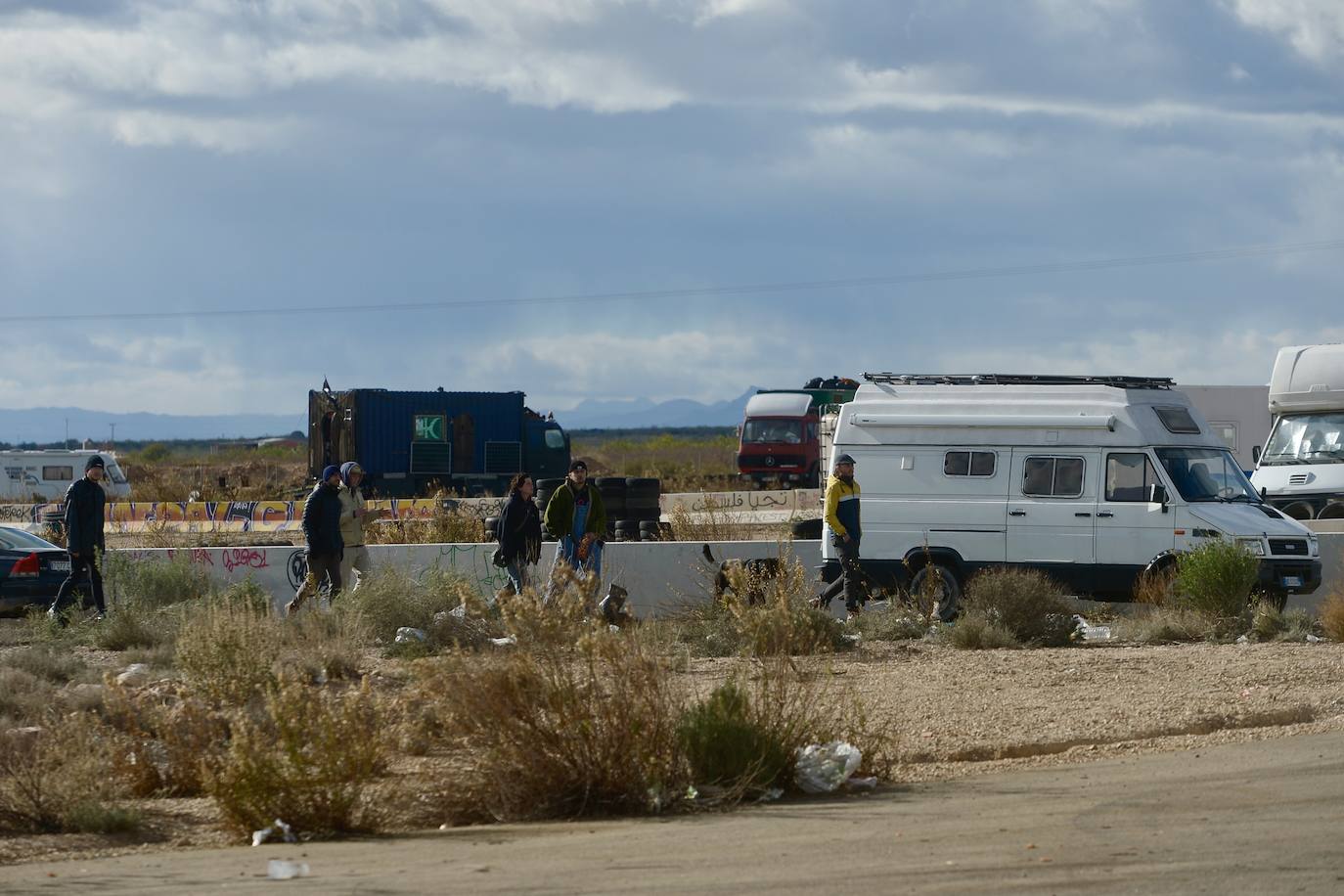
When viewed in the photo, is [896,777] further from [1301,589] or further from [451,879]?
[1301,589]

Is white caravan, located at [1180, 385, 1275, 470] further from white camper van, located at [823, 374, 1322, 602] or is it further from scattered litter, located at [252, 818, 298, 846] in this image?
scattered litter, located at [252, 818, 298, 846]

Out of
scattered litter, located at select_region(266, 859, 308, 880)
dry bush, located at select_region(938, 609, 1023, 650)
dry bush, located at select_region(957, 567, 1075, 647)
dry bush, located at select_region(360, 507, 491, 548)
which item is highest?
dry bush, located at select_region(360, 507, 491, 548)

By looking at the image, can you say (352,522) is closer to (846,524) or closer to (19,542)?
(846,524)

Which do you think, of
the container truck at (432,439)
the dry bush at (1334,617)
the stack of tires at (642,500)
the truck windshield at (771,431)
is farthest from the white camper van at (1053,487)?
the truck windshield at (771,431)

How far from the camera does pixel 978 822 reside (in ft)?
24.8

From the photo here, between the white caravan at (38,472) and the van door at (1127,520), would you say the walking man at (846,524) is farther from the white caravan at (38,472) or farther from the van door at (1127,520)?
the white caravan at (38,472)

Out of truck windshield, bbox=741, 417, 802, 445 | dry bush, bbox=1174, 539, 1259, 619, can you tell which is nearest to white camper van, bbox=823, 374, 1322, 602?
dry bush, bbox=1174, 539, 1259, 619

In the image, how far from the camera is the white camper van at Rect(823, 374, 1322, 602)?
1655 cm

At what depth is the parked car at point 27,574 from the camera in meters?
18.2

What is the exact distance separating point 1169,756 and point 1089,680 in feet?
9.97

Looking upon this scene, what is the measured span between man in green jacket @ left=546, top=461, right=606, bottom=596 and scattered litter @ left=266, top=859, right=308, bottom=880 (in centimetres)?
857

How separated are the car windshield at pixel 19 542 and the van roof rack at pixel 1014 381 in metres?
9.25

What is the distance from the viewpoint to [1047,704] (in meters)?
11.3

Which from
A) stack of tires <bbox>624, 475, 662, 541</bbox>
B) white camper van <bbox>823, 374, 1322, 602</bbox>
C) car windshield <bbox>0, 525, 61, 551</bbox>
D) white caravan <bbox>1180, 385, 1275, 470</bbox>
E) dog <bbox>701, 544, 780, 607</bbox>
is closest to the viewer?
dog <bbox>701, 544, 780, 607</bbox>
